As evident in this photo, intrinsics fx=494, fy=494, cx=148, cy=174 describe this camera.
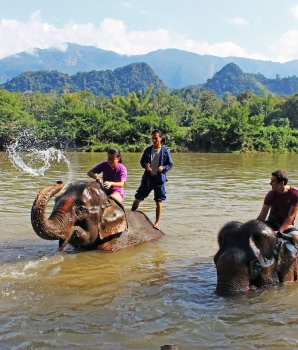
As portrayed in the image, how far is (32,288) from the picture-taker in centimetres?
511

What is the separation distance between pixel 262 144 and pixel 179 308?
43.8 metres

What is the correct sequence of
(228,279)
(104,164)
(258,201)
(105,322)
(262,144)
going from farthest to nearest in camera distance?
(262,144) → (258,201) → (104,164) → (228,279) → (105,322)

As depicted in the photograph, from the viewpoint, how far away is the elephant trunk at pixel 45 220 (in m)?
5.44

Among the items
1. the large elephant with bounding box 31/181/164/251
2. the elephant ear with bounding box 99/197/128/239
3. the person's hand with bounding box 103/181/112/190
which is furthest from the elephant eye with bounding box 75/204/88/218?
the person's hand with bounding box 103/181/112/190

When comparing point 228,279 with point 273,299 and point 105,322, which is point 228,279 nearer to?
point 273,299

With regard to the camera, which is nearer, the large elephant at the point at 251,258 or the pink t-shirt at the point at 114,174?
the large elephant at the point at 251,258

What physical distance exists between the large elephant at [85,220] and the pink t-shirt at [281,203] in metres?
2.12

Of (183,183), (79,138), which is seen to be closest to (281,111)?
(79,138)

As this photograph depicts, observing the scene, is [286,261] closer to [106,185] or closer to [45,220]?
[45,220]

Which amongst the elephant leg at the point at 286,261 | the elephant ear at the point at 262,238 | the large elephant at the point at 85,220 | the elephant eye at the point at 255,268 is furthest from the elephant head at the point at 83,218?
the elephant leg at the point at 286,261

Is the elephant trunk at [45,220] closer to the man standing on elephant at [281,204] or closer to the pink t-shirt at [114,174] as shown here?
the pink t-shirt at [114,174]

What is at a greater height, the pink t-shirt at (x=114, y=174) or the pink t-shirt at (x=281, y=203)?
the pink t-shirt at (x=114, y=174)

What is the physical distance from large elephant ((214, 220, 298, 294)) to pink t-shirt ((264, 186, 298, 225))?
1.88 ft

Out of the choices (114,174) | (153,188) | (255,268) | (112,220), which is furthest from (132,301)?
(153,188)
